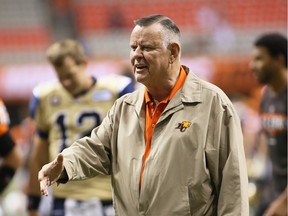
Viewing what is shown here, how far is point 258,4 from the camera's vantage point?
20922mm

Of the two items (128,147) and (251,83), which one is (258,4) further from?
(128,147)

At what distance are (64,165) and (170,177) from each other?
1.84ft

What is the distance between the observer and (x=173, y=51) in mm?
4430

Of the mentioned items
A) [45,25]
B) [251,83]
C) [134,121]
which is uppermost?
[134,121]

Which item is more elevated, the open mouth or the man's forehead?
the man's forehead

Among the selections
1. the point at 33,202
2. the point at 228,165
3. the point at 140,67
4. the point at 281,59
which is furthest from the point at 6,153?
the point at 281,59

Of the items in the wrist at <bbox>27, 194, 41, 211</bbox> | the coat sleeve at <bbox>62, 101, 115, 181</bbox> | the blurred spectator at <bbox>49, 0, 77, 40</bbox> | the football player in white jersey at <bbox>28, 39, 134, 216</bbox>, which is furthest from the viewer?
the blurred spectator at <bbox>49, 0, 77, 40</bbox>

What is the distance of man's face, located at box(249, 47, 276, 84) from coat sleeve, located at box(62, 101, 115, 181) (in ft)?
8.34

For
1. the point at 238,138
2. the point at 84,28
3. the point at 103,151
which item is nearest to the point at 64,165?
the point at 103,151

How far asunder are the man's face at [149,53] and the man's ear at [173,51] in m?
0.05

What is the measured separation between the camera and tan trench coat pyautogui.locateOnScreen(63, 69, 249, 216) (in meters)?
4.24

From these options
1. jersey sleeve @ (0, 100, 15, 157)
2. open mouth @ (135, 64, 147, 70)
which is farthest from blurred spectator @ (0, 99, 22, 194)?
open mouth @ (135, 64, 147, 70)

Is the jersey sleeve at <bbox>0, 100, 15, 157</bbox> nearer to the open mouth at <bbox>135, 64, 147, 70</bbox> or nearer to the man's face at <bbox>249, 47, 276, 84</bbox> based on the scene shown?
the open mouth at <bbox>135, 64, 147, 70</bbox>

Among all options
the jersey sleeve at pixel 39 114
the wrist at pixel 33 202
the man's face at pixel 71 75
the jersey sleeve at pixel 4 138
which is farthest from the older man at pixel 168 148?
the wrist at pixel 33 202
